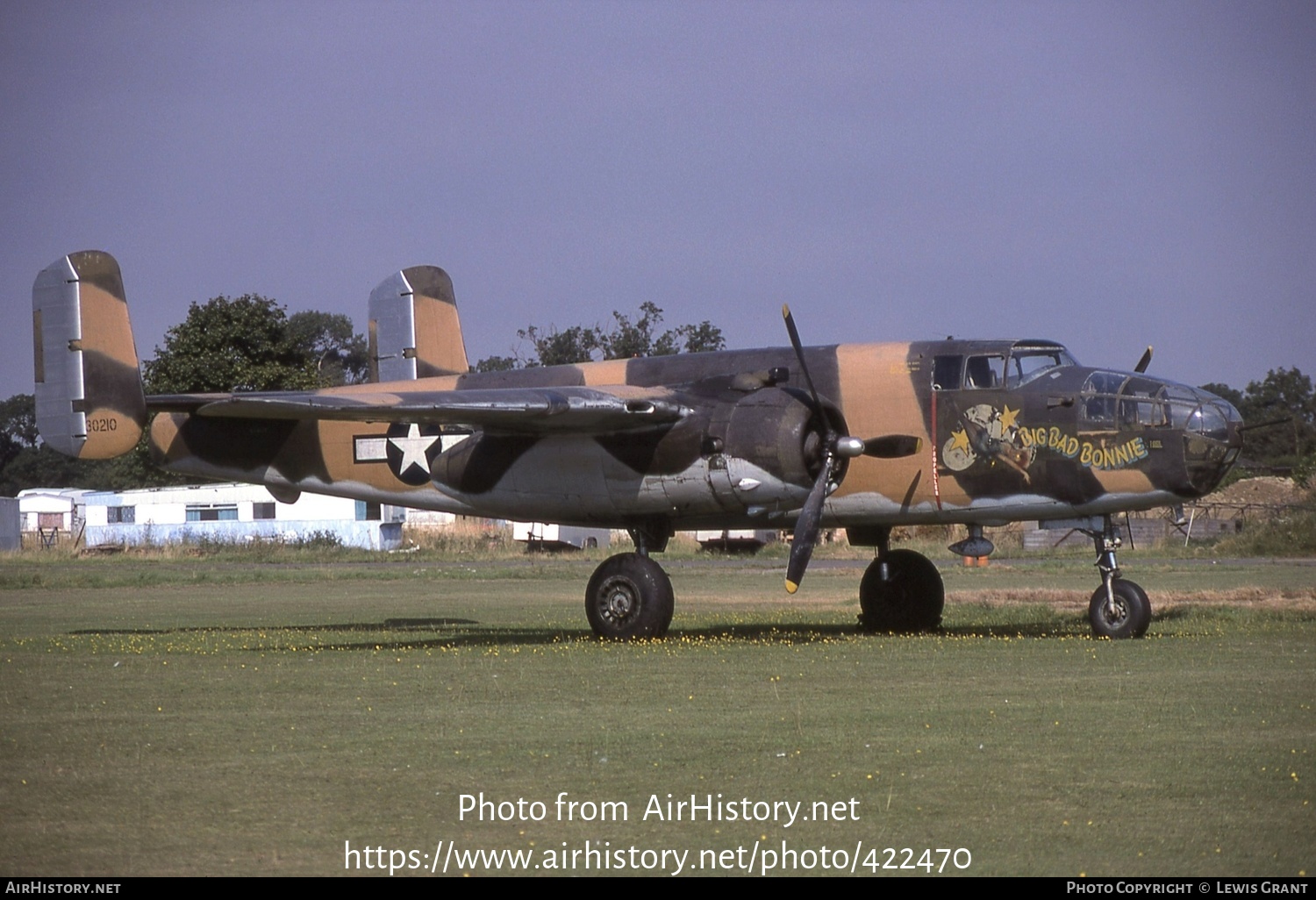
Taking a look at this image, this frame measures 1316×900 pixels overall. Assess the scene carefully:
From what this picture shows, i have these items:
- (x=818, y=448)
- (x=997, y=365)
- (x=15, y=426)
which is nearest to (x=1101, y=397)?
(x=997, y=365)

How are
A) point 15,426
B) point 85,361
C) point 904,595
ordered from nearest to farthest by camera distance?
point 904,595 < point 85,361 < point 15,426

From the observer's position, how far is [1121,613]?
64.8ft

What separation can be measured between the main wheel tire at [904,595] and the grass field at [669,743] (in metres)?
0.74

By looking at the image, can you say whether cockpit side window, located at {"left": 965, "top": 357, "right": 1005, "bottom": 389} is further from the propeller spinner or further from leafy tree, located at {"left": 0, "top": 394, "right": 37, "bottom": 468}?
leafy tree, located at {"left": 0, "top": 394, "right": 37, "bottom": 468}

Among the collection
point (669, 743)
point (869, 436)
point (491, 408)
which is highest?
point (491, 408)

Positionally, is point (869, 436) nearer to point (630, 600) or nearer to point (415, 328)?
point (630, 600)

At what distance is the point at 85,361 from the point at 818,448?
1248 cm

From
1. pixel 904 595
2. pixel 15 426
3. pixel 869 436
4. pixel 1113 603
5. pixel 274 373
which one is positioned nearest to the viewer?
pixel 1113 603

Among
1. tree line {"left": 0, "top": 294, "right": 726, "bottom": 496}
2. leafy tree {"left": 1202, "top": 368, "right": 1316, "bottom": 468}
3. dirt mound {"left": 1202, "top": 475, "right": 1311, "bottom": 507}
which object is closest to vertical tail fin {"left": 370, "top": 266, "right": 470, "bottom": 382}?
tree line {"left": 0, "top": 294, "right": 726, "bottom": 496}

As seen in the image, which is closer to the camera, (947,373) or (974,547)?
(974,547)

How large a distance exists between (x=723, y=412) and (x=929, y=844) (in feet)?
40.2

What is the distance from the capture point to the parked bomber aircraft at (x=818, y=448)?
19203 mm

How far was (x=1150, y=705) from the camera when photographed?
520 inches
